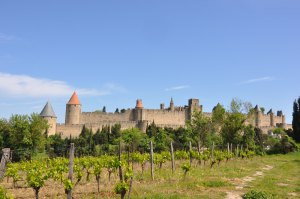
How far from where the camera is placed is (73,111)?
6744 centimetres

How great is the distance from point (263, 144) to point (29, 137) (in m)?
27.7

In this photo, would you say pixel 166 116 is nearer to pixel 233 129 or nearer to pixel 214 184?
pixel 233 129

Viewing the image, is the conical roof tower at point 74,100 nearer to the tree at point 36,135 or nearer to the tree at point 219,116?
the tree at point 36,135

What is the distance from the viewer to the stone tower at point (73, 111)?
220ft

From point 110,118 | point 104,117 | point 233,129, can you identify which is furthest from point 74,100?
point 233,129

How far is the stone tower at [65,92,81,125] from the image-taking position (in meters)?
67.2

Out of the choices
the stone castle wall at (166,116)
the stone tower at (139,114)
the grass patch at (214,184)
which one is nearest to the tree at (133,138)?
the stone tower at (139,114)

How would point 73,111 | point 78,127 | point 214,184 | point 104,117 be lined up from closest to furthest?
point 214,184 → point 78,127 → point 73,111 → point 104,117

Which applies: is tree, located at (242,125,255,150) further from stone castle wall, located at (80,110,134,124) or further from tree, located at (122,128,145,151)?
stone castle wall, located at (80,110,134,124)

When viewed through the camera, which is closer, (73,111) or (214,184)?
(214,184)

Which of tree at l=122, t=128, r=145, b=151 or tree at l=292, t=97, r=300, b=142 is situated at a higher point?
tree at l=292, t=97, r=300, b=142

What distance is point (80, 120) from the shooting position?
6894cm

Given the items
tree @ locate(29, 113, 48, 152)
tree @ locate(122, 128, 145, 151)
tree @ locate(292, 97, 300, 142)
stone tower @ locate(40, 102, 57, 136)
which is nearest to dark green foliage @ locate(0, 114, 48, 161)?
tree @ locate(29, 113, 48, 152)

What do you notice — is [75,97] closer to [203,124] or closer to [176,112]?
[176,112]
